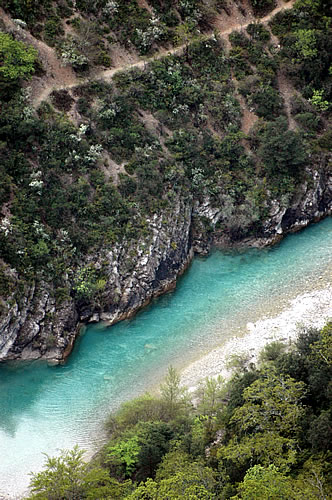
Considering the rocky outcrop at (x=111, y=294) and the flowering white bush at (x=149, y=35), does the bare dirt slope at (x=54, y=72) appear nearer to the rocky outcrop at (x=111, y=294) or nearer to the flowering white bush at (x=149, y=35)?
the flowering white bush at (x=149, y=35)

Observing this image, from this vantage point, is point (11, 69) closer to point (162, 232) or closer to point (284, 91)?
point (162, 232)

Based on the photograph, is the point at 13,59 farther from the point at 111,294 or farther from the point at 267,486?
the point at 267,486

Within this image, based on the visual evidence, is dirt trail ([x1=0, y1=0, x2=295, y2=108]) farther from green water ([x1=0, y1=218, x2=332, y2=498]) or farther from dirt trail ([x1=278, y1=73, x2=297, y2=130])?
green water ([x1=0, y1=218, x2=332, y2=498])

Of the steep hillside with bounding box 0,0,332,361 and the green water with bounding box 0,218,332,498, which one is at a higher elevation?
the steep hillside with bounding box 0,0,332,361

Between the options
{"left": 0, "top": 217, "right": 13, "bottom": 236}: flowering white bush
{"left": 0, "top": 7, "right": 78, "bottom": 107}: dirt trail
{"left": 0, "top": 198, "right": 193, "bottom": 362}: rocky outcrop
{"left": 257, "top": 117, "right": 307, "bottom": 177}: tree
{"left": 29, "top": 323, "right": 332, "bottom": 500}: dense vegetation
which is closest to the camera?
{"left": 29, "top": 323, "right": 332, "bottom": 500}: dense vegetation

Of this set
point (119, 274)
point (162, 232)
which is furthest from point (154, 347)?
point (162, 232)

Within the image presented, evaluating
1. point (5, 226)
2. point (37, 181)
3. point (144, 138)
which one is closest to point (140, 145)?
point (144, 138)

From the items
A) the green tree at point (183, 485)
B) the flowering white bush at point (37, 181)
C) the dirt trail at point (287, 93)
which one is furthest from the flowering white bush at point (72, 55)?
the green tree at point (183, 485)

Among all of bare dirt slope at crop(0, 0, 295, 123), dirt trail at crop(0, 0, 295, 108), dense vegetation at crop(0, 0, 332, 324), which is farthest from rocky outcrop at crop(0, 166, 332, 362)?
dirt trail at crop(0, 0, 295, 108)
